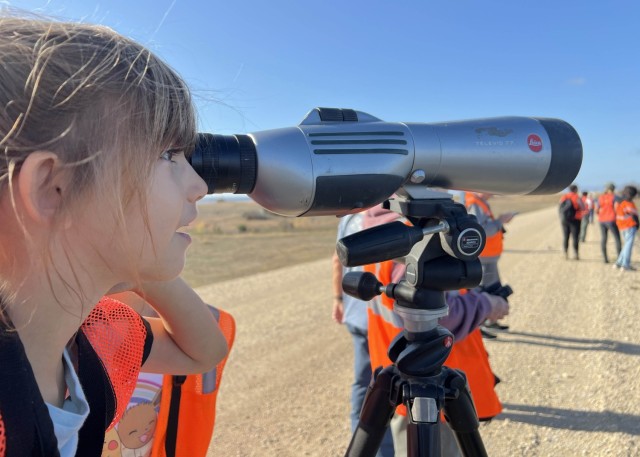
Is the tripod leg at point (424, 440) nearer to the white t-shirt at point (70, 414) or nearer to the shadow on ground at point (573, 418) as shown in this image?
the white t-shirt at point (70, 414)

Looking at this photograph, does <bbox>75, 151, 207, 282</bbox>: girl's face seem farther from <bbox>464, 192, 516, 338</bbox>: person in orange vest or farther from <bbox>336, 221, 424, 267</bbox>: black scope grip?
<bbox>464, 192, 516, 338</bbox>: person in orange vest

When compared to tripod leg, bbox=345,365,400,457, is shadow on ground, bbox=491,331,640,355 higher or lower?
lower

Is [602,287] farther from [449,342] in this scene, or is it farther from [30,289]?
[30,289]

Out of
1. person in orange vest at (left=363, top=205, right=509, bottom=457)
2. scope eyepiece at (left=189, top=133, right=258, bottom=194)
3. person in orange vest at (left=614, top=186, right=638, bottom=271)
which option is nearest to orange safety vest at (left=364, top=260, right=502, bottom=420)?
person in orange vest at (left=363, top=205, right=509, bottom=457)

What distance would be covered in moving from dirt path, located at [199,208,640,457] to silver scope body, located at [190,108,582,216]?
2501 millimetres

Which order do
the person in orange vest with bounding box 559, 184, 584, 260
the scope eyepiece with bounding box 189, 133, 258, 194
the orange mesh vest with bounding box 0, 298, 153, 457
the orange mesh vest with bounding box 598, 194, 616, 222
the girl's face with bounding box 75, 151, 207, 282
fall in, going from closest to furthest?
the orange mesh vest with bounding box 0, 298, 153, 457
the girl's face with bounding box 75, 151, 207, 282
the scope eyepiece with bounding box 189, 133, 258, 194
the orange mesh vest with bounding box 598, 194, 616, 222
the person in orange vest with bounding box 559, 184, 584, 260

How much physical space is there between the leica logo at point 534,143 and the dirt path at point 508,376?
255 centimetres

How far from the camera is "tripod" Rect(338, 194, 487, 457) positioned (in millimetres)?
1296

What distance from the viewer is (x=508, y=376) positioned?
4.42 metres

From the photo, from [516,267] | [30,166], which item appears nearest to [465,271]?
[30,166]

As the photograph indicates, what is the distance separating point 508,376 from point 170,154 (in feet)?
14.2

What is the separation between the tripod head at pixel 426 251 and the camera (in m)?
1.29

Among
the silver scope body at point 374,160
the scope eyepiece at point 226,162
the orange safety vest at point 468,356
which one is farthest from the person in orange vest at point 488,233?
the scope eyepiece at point 226,162

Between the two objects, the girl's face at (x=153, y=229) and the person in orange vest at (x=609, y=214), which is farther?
the person in orange vest at (x=609, y=214)
